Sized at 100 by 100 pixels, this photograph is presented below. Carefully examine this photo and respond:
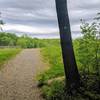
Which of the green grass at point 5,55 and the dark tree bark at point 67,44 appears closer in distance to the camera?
the dark tree bark at point 67,44

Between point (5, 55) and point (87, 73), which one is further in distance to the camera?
point (5, 55)

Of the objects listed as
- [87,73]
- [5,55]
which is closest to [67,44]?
[87,73]

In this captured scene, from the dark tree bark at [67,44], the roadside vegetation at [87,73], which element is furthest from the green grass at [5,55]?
the dark tree bark at [67,44]

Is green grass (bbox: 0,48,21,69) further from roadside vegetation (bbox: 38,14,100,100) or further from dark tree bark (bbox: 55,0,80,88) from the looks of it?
dark tree bark (bbox: 55,0,80,88)

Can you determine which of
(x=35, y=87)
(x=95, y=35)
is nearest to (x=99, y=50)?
(x=95, y=35)

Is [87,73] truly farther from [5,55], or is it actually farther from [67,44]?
[5,55]

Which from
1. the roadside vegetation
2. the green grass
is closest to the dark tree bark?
the roadside vegetation

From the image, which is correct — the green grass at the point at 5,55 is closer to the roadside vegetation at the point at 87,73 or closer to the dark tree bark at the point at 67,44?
the roadside vegetation at the point at 87,73

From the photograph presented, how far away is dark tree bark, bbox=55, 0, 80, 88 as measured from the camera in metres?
8.59

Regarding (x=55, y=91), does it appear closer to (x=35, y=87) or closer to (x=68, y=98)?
(x=68, y=98)

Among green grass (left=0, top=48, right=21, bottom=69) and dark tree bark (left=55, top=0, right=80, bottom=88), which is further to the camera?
green grass (left=0, top=48, right=21, bottom=69)

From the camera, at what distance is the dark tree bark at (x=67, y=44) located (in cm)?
859

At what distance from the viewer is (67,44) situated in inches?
341

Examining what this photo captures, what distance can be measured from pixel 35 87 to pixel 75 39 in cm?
248
